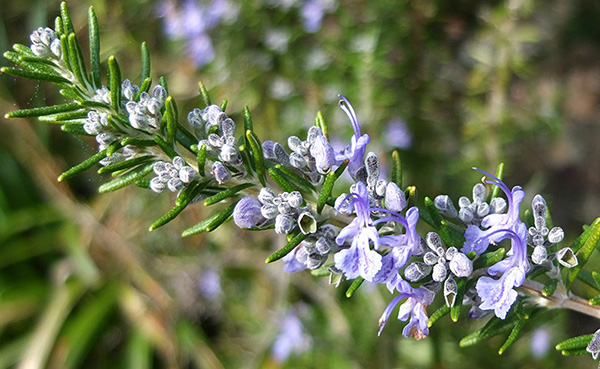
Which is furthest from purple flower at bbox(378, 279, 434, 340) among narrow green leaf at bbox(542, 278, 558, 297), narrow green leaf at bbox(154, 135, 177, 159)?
narrow green leaf at bbox(154, 135, 177, 159)

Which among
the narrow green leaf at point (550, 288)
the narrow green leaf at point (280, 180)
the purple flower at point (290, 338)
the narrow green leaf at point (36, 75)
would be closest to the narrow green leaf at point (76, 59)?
the narrow green leaf at point (36, 75)

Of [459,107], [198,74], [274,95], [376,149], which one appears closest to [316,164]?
[376,149]

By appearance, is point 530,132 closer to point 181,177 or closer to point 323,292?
point 323,292

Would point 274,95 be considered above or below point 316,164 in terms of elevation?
below

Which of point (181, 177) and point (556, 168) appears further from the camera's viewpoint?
point (556, 168)

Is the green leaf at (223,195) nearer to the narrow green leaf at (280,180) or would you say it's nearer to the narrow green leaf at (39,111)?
the narrow green leaf at (280,180)

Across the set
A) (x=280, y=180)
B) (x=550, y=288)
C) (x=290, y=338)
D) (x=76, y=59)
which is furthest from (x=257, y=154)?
(x=290, y=338)

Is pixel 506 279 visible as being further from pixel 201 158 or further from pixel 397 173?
pixel 201 158
